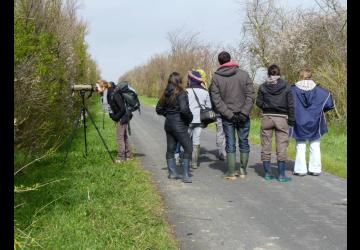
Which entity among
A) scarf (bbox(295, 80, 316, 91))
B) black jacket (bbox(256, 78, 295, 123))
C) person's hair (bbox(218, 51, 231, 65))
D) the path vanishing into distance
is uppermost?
person's hair (bbox(218, 51, 231, 65))

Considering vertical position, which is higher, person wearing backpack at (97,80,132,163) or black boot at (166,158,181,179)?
person wearing backpack at (97,80,132,163)

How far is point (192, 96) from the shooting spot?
8.93 metres

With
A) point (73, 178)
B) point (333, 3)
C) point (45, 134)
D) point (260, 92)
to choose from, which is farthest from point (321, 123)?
point (333, 3)

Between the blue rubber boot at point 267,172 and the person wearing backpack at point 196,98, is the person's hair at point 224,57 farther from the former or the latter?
the blue rubber boot at point 267,172

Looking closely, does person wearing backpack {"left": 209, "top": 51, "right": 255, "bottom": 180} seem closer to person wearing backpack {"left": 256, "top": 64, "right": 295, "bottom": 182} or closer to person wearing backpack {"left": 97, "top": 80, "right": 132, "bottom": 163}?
person wearing backpack {"left": 256, "top": 64, "right": 295, "bottom": 182}

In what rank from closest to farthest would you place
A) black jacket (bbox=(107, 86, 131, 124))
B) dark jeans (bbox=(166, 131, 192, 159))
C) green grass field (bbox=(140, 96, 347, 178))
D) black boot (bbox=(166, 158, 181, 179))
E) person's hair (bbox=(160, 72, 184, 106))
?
1. person's hair (bbox=(160, 72, 184, 106))
2. dark jeans (bbox=(166, 131, 192, 159))
3. black boot (bbox=(166, 158, 181, 179))
4. green grass field (bbox=(140, 96, 347, 178))
5. black jacket (bbox=(107, 86, 131, 124))

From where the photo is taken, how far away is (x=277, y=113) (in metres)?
7.87

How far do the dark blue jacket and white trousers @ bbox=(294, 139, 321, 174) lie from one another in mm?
128

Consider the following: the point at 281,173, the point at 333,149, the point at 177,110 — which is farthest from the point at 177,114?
the point at 333,149

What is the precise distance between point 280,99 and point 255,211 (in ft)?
8.25

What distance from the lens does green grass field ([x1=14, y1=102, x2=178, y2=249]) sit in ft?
15.4

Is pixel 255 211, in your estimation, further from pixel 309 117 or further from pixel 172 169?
pixel 309 117

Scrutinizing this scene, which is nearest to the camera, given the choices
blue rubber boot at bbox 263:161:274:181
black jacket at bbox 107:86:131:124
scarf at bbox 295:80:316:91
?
blue rubber boot at bbox 263:161:274:181

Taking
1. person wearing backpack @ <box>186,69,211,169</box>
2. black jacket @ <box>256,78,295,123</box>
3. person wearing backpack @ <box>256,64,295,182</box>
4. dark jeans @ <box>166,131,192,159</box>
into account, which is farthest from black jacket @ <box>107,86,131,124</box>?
black jacket @ <box>256,78,295,123</box>
